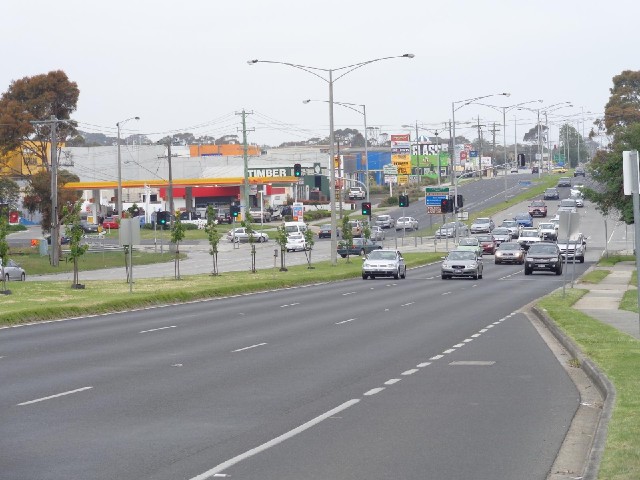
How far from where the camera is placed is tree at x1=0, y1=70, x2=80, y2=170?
266ft

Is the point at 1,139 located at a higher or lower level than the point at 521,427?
higher

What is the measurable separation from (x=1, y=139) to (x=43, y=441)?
236 feet

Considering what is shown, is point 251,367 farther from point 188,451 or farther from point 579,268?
point 579,268

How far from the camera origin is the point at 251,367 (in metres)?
20.0

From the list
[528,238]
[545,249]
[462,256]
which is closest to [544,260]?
[545,249]

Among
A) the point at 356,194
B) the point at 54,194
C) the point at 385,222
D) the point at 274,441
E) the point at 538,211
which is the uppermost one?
the point at 356,194

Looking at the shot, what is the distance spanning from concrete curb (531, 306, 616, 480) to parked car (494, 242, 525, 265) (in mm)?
46611

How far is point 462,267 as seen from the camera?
58469 millimetres

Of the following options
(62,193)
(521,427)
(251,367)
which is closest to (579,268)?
(62,193)

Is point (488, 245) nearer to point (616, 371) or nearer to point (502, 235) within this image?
point (502, 235)

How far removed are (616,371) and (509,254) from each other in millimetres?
57912

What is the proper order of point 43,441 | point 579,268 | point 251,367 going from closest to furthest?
point 43,441 → point 251,367 → point 579,268

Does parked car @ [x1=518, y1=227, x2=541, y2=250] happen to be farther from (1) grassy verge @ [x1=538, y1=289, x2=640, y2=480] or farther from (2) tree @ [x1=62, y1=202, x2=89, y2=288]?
(1) grassy verge @ [x1=538, y1=289, x2=640, y2=480]

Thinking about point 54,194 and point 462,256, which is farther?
point 54,194
